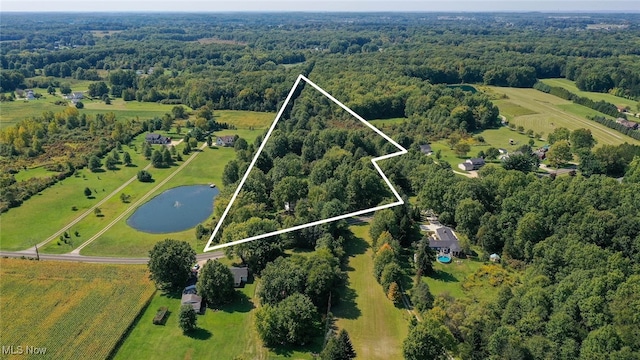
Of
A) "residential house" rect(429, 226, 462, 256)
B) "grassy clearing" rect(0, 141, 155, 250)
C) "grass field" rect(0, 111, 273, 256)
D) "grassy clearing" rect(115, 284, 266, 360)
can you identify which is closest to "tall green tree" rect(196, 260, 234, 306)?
"grassy clearing" rect(115, 284, 266, 360)

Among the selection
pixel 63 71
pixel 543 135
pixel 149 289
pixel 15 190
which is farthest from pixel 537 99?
pixel 63 71

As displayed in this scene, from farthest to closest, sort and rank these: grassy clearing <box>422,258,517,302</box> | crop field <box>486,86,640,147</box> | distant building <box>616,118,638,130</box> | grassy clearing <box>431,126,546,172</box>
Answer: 1. distant building <box>616,118,638,130</box>
2. crop field <box>486,86,640,147</box>
3. grassy clearing <box>431,126,546,172</box>
4. grassy clearing <box>422,258,517,302</box>

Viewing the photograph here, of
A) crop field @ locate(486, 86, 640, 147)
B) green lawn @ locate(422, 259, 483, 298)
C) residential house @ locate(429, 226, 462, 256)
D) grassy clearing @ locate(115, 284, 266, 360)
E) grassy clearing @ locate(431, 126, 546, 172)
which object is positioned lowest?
grassy clearing @ locate(115, 284, 266, 360)

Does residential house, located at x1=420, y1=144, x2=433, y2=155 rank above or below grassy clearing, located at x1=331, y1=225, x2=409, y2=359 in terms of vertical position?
above

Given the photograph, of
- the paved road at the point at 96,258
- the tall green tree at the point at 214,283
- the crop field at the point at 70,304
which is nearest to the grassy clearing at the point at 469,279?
the tall green tree at the point at 214,283

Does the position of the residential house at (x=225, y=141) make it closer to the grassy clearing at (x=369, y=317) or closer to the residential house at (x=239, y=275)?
the residential house at (x=239, y=275)

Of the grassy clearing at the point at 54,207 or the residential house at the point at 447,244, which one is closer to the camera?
the residential house at the point at 447,244

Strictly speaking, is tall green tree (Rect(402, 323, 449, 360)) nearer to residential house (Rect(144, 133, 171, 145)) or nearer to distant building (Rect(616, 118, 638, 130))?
residential house (Rect(144, 133, 171, 145))
